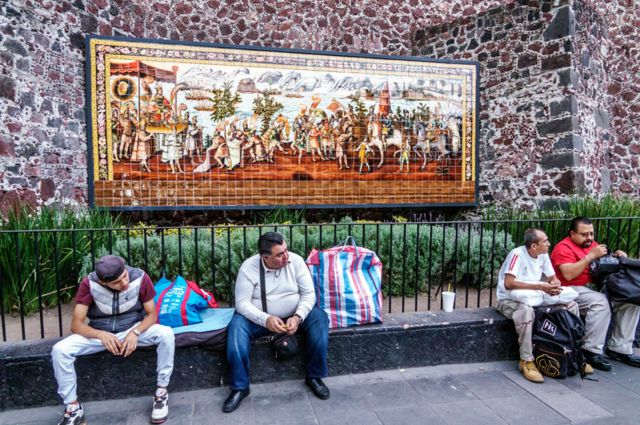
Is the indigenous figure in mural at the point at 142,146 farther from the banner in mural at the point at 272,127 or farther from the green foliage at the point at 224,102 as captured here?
the green foliage at the point at 224,102

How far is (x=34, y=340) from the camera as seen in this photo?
3.31 meters

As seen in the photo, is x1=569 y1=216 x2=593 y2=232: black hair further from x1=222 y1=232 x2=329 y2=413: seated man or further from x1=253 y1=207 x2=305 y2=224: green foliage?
x1=253 y1=207 x2=305 y2=224: green foliage

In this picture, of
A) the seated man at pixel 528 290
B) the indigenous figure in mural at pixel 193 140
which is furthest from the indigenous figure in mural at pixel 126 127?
the seated man at pixel 528 290

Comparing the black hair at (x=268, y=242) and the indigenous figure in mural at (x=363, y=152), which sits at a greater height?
the indigenous figure in mural at (x=363, y=152)

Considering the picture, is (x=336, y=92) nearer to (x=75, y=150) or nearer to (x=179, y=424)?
(x=75, y=150)

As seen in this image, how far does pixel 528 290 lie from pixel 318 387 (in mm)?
2067

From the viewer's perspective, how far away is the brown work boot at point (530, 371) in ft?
11.4

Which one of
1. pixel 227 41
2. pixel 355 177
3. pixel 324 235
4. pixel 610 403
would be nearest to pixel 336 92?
pixel 355 177

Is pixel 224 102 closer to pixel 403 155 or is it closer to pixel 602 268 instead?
pixel 403 155

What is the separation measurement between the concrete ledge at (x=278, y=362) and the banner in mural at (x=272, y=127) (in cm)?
428

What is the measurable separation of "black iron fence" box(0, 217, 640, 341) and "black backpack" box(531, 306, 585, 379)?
610 mm

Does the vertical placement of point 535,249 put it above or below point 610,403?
above

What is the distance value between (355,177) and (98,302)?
571 cm

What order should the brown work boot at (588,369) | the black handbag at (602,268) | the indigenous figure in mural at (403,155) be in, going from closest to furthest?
the brown work boot at (588,369) → the black handbag at (602,268) → the indigenous figure in mural at (403,155)
